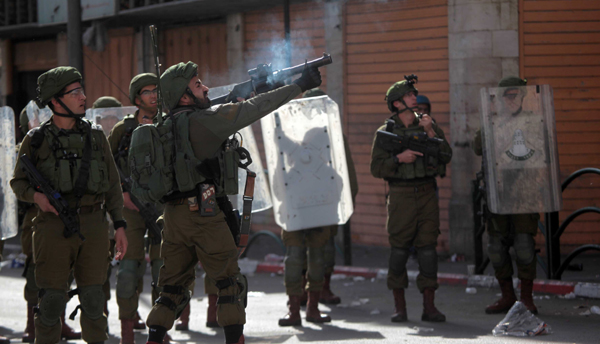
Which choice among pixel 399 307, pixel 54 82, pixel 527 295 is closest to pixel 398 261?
pixel 399 307

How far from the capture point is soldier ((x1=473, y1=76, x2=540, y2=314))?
21.9 ft

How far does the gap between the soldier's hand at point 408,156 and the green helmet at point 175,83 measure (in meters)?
2.29

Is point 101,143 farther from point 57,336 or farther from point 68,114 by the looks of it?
point 57,336

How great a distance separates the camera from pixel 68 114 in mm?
5004

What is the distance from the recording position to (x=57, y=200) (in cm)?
486

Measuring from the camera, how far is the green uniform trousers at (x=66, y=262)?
4.92 meters

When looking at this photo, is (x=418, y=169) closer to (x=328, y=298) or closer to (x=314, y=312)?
(x=314, y=312)

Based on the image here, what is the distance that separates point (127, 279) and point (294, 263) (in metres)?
1.47

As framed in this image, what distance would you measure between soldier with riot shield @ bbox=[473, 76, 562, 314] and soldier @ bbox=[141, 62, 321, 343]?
2.55 meters

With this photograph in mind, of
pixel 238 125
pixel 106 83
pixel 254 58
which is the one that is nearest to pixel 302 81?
pixel 238 125

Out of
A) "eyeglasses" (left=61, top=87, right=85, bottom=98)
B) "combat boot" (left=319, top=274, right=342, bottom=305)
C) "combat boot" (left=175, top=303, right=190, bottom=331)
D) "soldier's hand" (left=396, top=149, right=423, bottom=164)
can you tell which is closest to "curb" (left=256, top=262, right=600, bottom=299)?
"combat boot" (left=319, top=274, right=342, bottom=305)

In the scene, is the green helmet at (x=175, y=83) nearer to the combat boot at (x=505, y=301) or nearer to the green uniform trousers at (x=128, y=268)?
the green uniform trousers at (x=128, y=268)

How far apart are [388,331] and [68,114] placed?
2937 millimetres

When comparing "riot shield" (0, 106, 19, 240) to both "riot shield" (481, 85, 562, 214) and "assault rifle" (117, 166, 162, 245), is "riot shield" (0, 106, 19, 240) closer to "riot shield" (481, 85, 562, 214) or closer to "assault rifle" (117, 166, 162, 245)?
"assault rifle" (117, 166, 162, 245)
